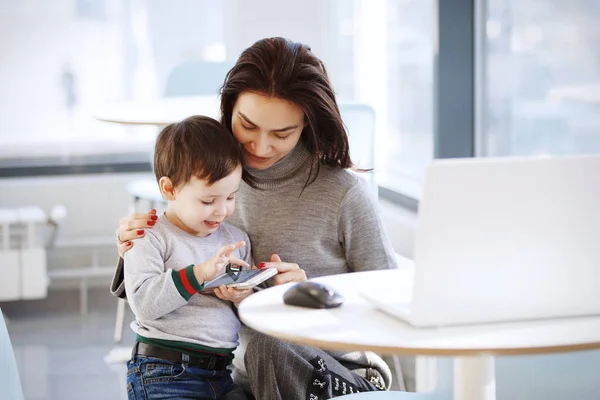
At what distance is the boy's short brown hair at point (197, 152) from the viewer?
1.67 metres

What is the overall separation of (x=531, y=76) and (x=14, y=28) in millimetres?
2524

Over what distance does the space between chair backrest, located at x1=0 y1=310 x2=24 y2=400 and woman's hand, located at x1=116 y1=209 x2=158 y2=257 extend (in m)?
0.35

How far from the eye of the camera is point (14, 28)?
4520mm

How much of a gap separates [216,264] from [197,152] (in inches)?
9.9

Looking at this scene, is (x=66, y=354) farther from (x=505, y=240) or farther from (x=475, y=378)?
(x=505, y=240)

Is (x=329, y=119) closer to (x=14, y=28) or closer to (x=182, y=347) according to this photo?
(x=182, y=347)

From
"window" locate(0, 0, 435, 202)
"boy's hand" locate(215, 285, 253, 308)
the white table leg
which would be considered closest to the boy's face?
"boy's hand" locate(215, 285, 253, 308)

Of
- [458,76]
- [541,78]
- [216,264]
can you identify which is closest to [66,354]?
[458,76]

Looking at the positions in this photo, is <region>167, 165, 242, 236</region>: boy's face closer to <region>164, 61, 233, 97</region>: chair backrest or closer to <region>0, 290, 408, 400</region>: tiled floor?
<region>0, 290, 408, 400</region>: tiled floor

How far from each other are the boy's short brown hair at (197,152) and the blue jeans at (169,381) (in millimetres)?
313

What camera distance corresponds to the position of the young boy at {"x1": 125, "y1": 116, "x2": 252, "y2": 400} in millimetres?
1661

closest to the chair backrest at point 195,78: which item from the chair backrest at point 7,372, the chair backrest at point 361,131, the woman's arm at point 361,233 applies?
the chair backrest at point 361,131

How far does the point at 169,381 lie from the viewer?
A: 5.45 ft

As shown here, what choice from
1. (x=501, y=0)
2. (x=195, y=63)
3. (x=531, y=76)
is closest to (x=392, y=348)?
(x=531, y=76)
